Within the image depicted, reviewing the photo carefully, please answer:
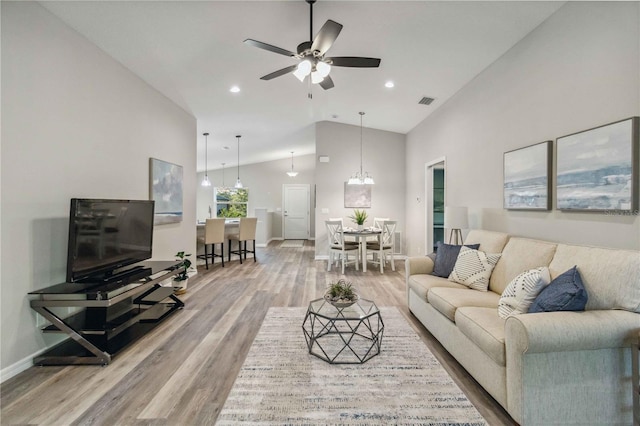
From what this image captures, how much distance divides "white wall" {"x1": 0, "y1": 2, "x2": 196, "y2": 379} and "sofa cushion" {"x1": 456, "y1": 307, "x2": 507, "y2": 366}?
11.1 feet

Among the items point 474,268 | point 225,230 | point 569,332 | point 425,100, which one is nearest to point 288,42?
point 425,100

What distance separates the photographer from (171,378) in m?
2.18

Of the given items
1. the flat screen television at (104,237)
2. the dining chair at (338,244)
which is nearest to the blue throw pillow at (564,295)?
the flat screen television at (104,237)

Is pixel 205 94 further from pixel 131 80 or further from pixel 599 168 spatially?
pixel 599 168

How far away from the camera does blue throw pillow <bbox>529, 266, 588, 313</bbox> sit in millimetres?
1706

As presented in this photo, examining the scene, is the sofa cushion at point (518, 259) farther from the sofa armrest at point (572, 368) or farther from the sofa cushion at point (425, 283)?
→ the sofa armrest at point (572, 368)

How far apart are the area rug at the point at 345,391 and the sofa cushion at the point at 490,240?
1248mm

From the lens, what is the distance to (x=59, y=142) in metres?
2.57

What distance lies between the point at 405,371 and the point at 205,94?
14.6 feet

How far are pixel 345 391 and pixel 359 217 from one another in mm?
4560

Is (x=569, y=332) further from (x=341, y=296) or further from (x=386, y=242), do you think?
(x=386, y=242)

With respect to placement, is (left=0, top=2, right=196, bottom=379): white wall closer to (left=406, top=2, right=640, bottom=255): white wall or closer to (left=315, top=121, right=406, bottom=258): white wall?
(left=315, top=121, right=406, bottom=258): white wall

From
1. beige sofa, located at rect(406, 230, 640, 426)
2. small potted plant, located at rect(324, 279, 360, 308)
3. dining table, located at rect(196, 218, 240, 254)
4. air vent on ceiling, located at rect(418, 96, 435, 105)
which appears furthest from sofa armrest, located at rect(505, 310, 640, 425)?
dining table, located at rect(196, 218, 240, 254)

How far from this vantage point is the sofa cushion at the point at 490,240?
2980mm
